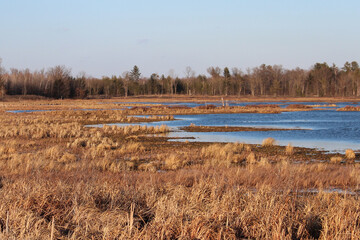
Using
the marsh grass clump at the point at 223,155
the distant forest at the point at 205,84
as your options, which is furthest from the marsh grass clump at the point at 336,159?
the distant forest at the point at 205,84

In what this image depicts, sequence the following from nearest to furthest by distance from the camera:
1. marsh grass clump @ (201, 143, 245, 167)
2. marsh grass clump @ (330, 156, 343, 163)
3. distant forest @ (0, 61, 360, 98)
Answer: marsh grass clump @ (201, 143, 245, 167) → marsh grass clump @ (330, 156, 343, 163) → distant forest @ (0, 61, 360, 98)

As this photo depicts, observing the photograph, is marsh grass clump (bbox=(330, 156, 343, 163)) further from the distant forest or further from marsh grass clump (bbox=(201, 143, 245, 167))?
the distant forest

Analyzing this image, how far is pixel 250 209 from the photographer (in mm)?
7273

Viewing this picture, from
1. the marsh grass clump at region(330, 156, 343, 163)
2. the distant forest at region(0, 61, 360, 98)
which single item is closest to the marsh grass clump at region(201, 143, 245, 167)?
the marsh grass clump at region(330, 156, 343, 163)

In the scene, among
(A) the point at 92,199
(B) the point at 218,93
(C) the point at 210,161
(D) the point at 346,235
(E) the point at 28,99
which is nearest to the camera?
(D) the point at 346,235

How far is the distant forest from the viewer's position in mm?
108875

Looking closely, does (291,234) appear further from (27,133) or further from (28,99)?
(28,99)

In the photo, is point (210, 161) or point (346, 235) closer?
point (346, 235)

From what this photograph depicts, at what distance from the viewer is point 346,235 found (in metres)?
6.25

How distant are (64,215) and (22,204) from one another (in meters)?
0.87

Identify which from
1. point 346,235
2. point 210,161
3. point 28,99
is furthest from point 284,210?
point 28,99

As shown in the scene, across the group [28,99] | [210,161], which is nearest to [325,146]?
[210,161]

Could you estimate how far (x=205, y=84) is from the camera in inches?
5531

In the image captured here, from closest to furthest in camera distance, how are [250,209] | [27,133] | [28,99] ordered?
[250,209], [27,133], [28,99]
